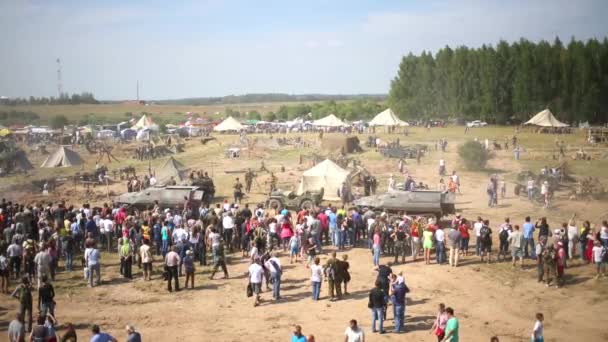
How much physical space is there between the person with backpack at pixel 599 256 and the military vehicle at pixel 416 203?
6.38m

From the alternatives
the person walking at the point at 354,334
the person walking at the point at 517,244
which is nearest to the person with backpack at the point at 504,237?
the person walking at the point at 517,244

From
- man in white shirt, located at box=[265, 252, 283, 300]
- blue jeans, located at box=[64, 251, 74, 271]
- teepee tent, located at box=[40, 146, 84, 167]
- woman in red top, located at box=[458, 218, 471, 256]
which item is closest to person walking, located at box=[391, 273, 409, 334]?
man in white shirt, located at box=[265, 252, 283, 300]

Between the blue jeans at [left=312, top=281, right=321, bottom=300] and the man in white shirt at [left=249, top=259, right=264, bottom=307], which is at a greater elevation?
the man in white shirt at [left=249, top=259, right=264, bottom=307]

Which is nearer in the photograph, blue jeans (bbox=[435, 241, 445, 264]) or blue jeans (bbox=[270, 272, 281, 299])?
blue jeans (bbox=[270, 272, 281, 299])

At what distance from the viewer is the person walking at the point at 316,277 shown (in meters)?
14.7

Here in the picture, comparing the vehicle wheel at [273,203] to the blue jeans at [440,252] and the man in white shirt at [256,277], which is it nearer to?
the blue jeans at [440,252]

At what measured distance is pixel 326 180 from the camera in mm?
29141

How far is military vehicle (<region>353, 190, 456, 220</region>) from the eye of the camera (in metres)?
22.2

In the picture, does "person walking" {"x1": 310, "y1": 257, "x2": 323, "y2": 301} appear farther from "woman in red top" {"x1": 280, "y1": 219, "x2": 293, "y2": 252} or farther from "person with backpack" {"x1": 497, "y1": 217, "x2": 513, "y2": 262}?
"person with backpack" {"x1": 497, "y1": 217, "x2": 513, "y2": 262}

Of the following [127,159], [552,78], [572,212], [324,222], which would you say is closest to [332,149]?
[127,159]

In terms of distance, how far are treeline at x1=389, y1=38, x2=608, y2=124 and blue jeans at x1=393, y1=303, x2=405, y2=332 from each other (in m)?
54.7

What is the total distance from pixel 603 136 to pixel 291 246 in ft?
130

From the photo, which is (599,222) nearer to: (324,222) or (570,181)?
(570,181)

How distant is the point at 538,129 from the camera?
194 feet
